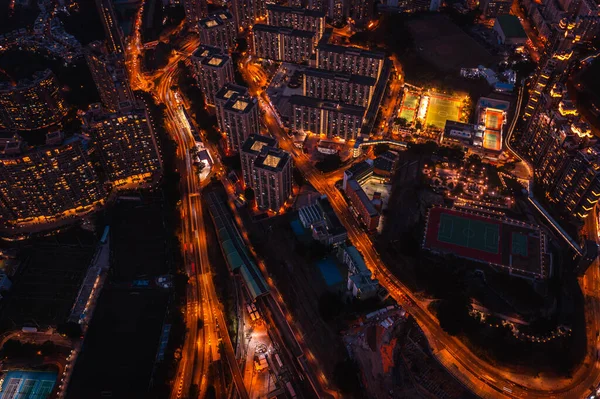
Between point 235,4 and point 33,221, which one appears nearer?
point 33,221

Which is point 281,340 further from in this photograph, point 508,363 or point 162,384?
point 508,363

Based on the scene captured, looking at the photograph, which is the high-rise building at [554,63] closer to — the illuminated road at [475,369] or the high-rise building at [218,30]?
the illuminated road at [475,369]

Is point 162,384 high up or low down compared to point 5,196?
down

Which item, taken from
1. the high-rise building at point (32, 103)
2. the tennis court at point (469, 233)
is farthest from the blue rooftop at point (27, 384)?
the tennis court at point (469, 233)

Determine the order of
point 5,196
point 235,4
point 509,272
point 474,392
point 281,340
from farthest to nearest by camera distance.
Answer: point 235,4, point 5,196, point 509,272, point 281,340, point 474,392

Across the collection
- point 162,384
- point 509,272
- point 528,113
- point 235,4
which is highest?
point 235,4

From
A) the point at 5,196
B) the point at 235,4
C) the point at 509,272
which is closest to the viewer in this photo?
the point at 509,272

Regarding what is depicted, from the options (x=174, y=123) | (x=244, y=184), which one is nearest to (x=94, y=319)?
(x=244, y=184)
